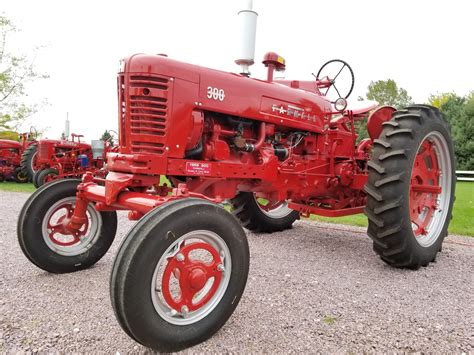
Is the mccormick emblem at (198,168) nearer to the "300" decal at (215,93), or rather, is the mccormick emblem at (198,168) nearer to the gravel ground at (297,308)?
the "300" decal at (215,93)

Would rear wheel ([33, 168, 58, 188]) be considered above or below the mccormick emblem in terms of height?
below

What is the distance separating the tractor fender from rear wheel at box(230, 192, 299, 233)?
5.42ft

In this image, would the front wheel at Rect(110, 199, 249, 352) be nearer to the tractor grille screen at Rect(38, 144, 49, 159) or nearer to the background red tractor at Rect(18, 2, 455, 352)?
the background red tractor at Rect(18, 2, 455, 352)

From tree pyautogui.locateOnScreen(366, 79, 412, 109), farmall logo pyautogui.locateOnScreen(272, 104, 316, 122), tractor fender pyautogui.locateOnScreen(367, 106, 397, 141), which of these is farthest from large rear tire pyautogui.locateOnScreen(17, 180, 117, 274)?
tree pyautogui.locateOnScreen(366, 79, 412, 109)

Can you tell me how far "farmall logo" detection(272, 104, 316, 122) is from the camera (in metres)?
3.48

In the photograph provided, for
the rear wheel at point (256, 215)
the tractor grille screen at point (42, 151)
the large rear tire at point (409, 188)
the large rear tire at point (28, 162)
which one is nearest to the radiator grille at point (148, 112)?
the large rear tire at point (409, 188)

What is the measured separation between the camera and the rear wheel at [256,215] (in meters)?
4.90

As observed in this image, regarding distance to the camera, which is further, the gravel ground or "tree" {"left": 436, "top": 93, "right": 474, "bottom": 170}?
"tree" {"left": 436, "top": 93, "right": 474, "bottom": 170}

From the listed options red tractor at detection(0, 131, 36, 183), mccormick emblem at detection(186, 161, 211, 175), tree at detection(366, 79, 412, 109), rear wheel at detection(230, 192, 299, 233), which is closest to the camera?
mccormick emblem at detection(186, 161, 211, 175)

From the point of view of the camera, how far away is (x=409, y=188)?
342 centimetres

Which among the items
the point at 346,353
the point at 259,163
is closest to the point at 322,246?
the point at 259,163

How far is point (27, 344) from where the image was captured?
201 cm

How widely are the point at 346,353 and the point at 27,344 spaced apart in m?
1.81

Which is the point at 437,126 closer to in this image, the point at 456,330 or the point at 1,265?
the point at 456,330
